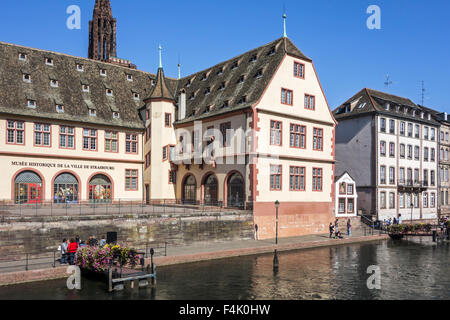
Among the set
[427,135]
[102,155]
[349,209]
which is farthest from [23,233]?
[427,135]

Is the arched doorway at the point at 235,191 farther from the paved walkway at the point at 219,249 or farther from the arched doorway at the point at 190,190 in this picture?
the arched doorway at the point at 190,190

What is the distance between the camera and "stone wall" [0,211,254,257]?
24.8 metres

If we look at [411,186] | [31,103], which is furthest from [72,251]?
[411,186]

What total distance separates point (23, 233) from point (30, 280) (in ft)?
15.2

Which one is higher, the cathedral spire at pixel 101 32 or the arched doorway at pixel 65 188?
the cathedral spire at pixel 101 32

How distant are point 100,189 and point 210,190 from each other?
1083cm

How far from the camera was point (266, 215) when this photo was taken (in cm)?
3688

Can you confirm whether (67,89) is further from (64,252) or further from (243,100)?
(64,252)

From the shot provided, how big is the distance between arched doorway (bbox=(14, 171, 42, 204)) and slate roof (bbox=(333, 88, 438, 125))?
3687 cm

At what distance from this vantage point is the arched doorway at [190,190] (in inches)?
1692

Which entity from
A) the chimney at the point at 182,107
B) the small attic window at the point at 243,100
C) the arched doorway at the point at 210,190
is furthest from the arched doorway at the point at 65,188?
the small attic window at the point at 243,100

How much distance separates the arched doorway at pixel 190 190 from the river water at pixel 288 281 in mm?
14038

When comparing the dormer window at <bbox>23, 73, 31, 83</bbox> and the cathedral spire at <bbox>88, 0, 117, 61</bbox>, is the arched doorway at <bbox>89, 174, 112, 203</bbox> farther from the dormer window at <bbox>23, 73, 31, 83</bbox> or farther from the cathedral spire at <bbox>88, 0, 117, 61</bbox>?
the cathedral spire at <bbox>88, 0, 117, 61</bbox>
